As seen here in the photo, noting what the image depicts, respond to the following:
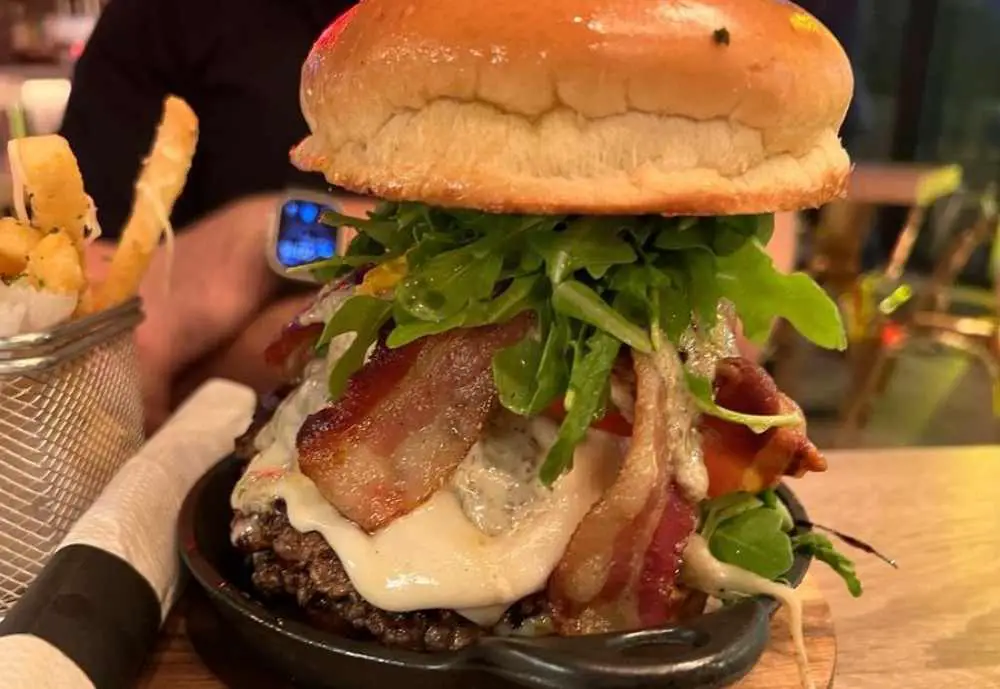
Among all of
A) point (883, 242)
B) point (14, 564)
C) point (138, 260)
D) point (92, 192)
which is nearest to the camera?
point (14, 564)

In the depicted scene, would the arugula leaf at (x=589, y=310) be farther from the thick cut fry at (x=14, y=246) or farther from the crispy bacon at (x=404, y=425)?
the thick cut fry at (x=14, y=246)

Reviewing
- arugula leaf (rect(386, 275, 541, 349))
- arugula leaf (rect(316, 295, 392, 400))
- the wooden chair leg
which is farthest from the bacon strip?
the wooden chair leg

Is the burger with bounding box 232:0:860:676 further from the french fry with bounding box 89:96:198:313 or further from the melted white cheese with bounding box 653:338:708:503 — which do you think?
the french fry with bounding box 89:96:198:313

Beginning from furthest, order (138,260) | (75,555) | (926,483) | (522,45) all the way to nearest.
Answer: (926,483) → (138,260) → (75,555) → (522,45)

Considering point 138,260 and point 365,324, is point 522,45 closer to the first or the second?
point 365,324

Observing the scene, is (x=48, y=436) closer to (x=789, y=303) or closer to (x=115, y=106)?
(x=789, y=303)

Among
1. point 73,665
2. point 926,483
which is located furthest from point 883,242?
point 73,665
